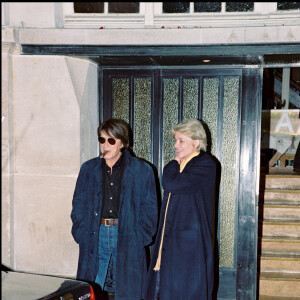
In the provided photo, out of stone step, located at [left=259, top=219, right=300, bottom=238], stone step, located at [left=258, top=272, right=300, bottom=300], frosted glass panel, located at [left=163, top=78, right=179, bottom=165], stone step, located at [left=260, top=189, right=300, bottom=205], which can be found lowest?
stone step, located at [left=258, top=272, right=300, bottom=300]

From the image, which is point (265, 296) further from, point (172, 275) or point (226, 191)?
point (172, 275)

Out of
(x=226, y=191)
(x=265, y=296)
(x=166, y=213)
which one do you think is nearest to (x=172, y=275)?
(x=166, y=213)

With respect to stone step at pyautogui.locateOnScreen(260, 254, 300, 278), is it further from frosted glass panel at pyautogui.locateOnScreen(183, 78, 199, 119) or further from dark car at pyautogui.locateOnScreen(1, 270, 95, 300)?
dark car at pyautogui.locateOnScreen(1, 270, 95, 300)

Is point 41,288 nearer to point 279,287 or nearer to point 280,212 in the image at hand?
point 279,287

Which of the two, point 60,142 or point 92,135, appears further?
point 92,135

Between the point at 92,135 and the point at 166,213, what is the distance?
2092 mm

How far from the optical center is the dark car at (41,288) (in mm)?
2725

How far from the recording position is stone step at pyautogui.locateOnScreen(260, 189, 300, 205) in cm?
762

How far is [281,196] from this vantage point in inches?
303

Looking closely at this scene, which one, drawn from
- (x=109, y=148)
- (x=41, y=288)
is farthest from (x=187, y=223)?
(x=41, y=288)

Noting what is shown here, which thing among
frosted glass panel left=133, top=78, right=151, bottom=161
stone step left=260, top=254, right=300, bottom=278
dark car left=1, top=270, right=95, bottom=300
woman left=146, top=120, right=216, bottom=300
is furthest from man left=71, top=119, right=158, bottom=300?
stone step left=260, top=254, right=300, bottom=278

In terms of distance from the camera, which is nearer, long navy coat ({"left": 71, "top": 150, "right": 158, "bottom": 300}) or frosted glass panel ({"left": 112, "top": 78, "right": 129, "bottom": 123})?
long navy coat ({"left": 71, "top": 150, "right": 158, "bottom": 300})

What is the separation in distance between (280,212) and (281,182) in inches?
36.4

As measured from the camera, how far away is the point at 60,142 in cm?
524
